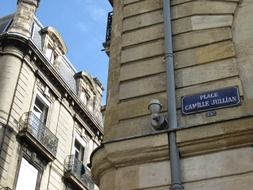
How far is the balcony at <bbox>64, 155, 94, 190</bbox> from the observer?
21328 millimetres

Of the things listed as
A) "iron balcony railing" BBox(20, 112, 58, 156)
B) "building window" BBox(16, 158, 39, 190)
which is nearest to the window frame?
"building window" BBox(16, 158, 39, 190)

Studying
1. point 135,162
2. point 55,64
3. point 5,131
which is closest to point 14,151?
point 5,131

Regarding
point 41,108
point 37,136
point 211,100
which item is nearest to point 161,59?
point 211,100

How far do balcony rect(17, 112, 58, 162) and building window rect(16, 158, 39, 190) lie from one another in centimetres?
70

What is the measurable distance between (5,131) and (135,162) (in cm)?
1272

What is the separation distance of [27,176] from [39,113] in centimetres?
333

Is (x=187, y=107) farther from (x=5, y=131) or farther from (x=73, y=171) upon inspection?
(x=73, y=171)

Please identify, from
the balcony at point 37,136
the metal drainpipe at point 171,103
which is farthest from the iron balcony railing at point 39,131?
the metal drainpipe at point 171,103

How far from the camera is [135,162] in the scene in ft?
19.5

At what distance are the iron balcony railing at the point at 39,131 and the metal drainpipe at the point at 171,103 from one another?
1213cm

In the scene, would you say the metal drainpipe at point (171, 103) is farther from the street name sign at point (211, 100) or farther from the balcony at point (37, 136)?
the balcony at point (37, 136)

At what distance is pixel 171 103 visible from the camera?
20.7 ft

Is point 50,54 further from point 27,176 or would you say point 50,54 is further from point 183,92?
→ point 183,92

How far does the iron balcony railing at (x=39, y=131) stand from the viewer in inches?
736
